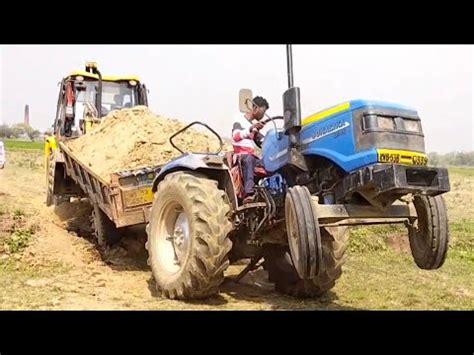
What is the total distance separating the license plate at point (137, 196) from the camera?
7340mm

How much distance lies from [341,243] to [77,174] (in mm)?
4509

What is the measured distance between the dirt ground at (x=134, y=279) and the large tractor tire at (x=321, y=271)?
14 centimetres

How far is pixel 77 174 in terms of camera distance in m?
8.98

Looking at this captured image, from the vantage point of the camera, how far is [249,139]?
6023 mm

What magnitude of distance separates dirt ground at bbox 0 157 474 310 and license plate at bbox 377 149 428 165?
87.7 inches

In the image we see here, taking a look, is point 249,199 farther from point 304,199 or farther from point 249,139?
point 304,199

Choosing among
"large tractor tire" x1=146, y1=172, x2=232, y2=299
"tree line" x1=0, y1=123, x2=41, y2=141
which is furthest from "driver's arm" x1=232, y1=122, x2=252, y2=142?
"tree line" x1=0, y1=123, x2=41, y2=141

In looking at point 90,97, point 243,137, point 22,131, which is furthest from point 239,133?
point 22,131

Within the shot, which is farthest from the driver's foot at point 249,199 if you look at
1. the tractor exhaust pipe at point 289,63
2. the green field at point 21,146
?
the green field at point 21,146

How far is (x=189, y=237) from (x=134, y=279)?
1810 millimetres

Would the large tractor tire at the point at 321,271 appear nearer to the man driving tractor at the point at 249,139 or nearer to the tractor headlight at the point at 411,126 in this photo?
the man driving tractor at the point at 249,139

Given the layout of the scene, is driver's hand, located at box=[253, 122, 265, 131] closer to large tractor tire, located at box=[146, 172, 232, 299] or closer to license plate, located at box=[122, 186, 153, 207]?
large tractor tire, located at box=[146, 172, 232, 299]
